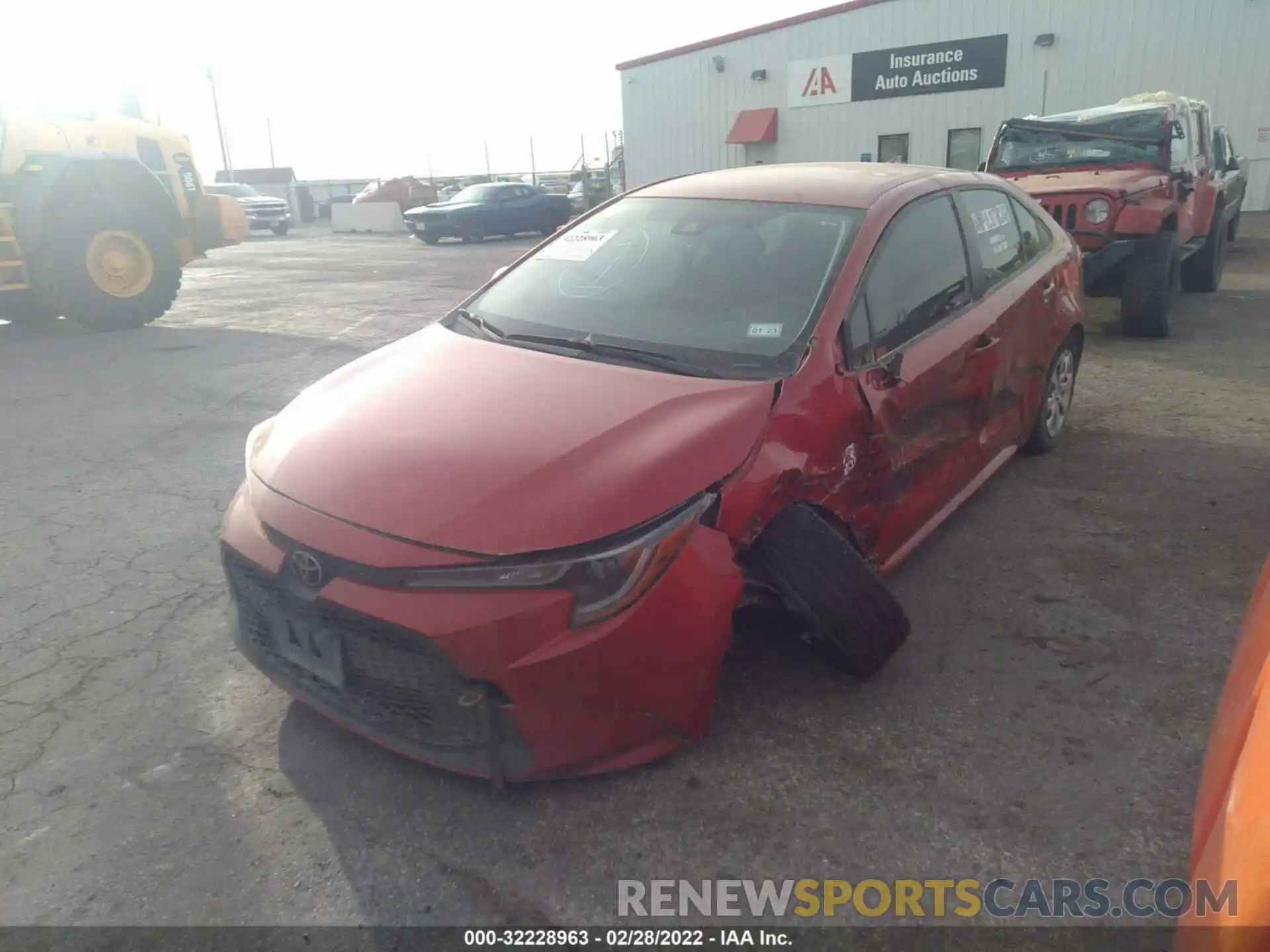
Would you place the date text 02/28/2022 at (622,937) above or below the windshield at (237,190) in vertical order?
below

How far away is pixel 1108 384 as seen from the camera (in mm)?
6555

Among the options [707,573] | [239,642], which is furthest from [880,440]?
[239,642]

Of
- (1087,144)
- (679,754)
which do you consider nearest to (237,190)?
(1087,144)

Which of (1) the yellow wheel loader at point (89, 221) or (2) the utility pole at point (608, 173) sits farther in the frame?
(2) the utility pole at point (608, 173)

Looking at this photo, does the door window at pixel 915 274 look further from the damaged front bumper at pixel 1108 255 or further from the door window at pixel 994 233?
the damaged front bumper at pixel 1108 255

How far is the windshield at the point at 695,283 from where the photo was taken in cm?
304

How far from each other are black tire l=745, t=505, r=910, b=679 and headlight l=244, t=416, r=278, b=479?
5.06 feet

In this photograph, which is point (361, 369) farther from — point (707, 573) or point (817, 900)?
point (817, 900)

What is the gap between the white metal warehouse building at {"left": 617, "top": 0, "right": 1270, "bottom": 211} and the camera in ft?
61.3

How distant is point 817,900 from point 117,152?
34.3 feet

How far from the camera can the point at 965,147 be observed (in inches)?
844

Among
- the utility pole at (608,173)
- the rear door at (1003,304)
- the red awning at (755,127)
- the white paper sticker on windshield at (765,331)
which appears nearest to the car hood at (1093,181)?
the rear door at (1003,304)

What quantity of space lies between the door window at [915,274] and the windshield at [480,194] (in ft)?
62.5

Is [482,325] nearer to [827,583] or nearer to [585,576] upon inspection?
[585,576]
